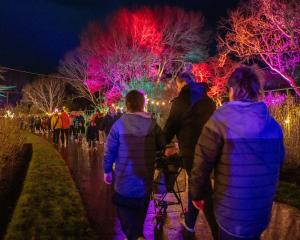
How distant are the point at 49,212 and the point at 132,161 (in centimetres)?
314

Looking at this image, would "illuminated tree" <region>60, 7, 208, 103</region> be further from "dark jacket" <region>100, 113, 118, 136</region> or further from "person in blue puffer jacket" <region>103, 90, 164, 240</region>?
"person in blue puffer jacket" <region>103, 90, 164, 240</region>

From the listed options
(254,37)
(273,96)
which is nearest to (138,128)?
(273,96)

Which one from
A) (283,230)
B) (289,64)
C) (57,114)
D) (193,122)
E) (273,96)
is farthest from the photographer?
(57,114)

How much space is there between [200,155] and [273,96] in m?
11.0

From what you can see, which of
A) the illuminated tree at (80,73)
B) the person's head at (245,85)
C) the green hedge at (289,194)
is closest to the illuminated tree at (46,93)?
the illuminated tree at (80,73)

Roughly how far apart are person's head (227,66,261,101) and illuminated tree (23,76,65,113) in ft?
220

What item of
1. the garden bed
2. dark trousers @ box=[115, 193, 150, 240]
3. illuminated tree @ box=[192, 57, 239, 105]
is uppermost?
illuminated tree @ box=[192, 57, 239, 105]

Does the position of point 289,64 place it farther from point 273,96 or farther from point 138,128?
point 138,128

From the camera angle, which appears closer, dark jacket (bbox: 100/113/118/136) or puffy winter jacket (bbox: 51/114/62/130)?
dark jacket (bbox: 100/113/118/136)

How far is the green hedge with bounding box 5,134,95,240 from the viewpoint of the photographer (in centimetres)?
586

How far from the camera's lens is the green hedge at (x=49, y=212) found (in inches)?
231

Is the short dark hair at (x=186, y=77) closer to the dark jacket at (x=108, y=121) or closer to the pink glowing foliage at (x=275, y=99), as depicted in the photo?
the pink glowing foliage at (x=275, y=99)

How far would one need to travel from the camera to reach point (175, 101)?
5.21 meters

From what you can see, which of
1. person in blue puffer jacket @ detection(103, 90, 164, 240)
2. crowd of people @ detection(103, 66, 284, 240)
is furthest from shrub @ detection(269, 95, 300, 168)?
crowd of people @ detection(103, 66, 284, 240)
